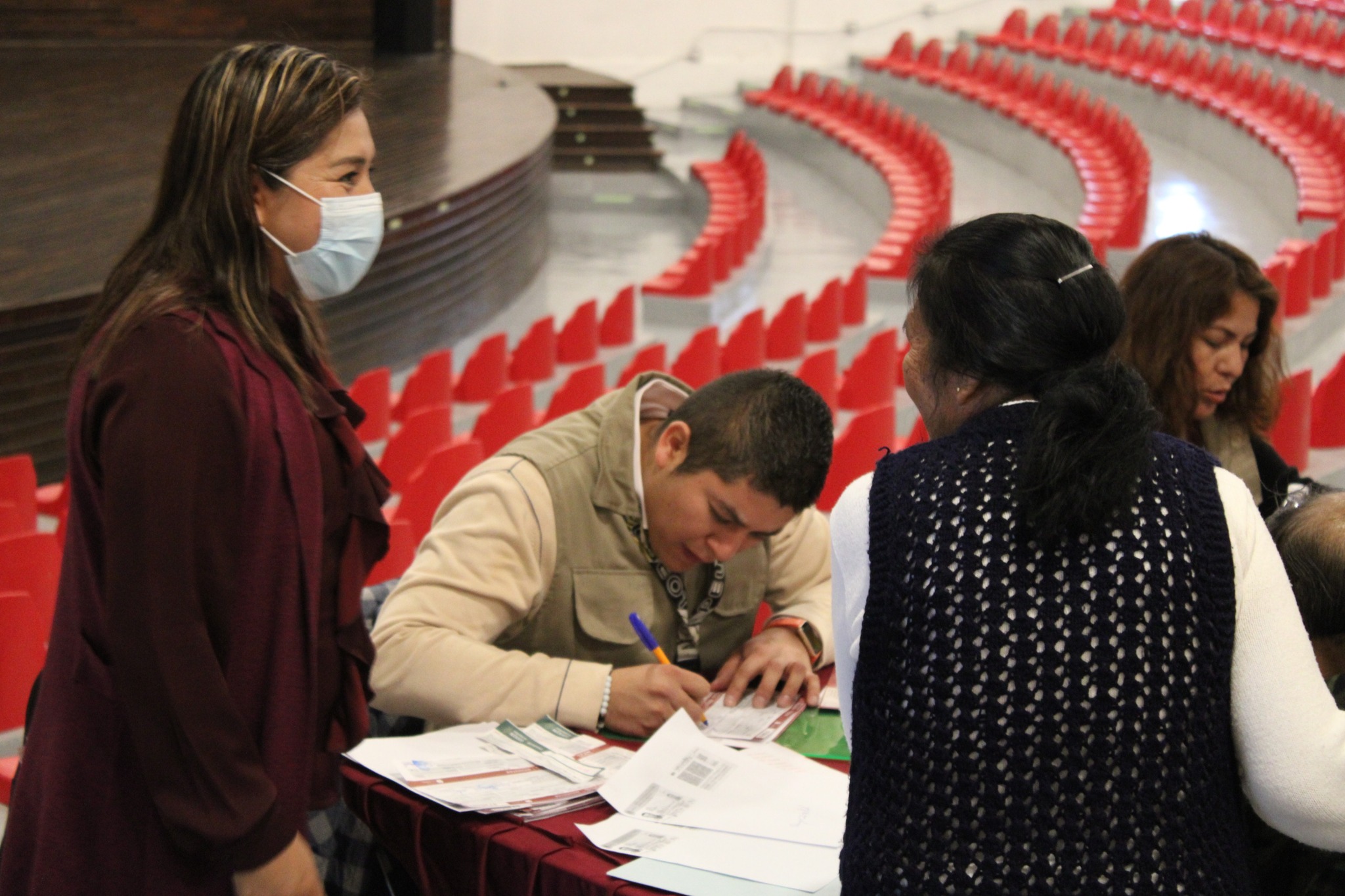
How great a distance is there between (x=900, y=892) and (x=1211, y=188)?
7.89 m

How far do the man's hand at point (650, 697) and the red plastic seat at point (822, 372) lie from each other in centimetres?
210

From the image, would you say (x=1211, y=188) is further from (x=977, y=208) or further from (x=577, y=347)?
(x=577, y=347)

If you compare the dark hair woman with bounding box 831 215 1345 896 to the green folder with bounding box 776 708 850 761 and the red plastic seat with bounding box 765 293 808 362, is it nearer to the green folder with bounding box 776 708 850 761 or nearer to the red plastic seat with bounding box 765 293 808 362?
the green folder with bounding box 776 708 850 761

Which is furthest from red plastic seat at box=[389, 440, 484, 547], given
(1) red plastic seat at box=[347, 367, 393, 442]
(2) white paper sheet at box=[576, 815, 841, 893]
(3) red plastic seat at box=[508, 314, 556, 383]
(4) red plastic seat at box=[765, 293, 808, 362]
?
(4) red plastic seat at box=[765, 293, 808, 362]

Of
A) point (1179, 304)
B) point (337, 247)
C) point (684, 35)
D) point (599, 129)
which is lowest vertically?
point (599, 129)

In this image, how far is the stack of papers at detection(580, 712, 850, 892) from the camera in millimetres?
1338

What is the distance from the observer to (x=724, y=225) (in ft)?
22.7

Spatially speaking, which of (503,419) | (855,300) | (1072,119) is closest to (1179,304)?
(503,419)

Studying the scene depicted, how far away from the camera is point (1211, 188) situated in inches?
317

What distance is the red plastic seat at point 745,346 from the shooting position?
14.3 ft

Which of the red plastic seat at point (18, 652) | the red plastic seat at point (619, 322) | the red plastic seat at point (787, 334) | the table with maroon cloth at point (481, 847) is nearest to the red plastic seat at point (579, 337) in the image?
the red plastic seat at point (619, 322)

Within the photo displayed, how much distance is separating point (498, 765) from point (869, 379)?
8.07 ft

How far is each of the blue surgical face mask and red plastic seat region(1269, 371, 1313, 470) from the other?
222cm

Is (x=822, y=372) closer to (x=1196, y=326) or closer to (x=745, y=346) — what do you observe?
(x=745, y=346)
